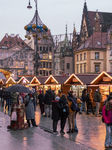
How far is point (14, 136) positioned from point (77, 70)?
5648 cm

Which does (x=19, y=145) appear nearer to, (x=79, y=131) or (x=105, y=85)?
(x=79, y=131)

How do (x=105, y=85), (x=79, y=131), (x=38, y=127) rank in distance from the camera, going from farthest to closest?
(x=105, y=85) → (x=38, y=127) → (x=79, y=131)

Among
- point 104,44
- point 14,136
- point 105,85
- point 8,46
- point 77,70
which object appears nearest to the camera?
point 14,136

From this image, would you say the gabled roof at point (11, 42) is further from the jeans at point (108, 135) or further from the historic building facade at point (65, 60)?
the jeans at point (108, 135)

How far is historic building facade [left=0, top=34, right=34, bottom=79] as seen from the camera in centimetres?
8406

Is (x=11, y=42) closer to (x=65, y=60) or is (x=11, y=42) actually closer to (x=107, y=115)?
(x=65, y=60)

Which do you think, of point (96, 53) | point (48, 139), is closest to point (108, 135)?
point (48, 139)

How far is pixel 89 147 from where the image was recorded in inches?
412

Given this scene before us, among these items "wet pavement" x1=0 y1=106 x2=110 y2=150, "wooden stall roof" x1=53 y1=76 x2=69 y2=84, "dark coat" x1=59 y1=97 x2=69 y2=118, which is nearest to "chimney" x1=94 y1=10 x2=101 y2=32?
"wooden stall roof" x1=53 y1=76 x2=69 y2=84

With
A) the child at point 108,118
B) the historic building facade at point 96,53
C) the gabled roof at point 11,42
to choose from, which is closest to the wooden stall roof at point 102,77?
the child at point 108,118

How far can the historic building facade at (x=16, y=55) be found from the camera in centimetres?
8406

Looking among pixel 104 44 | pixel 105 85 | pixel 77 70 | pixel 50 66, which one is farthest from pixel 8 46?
pixel 105 85

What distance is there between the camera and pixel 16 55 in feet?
287

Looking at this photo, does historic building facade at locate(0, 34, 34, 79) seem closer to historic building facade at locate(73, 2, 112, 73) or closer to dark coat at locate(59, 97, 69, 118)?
historic building facade at locate(73, 2, 112, 73)
